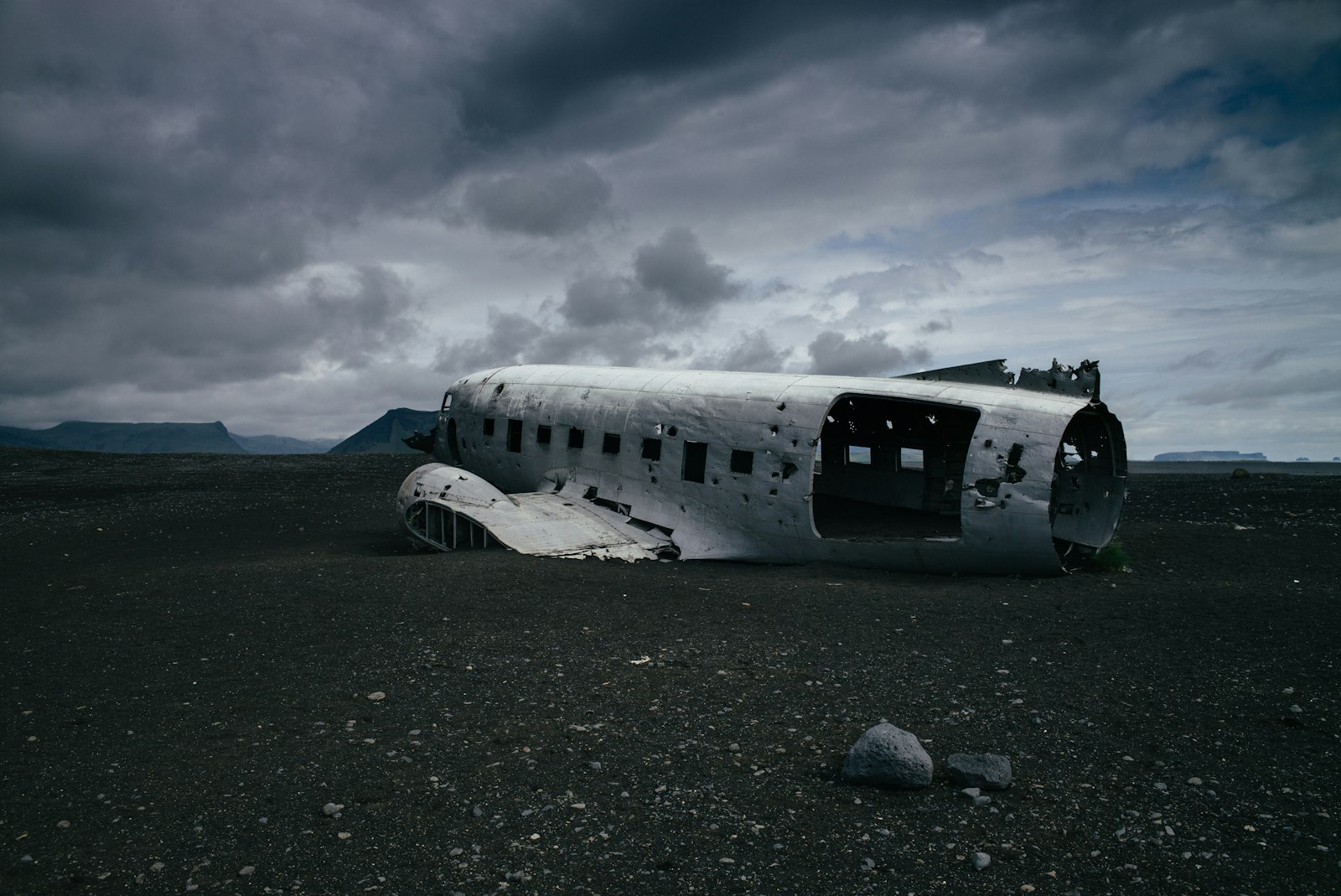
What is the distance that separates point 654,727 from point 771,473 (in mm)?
7297

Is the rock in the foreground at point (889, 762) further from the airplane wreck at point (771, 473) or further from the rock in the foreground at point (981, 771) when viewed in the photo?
the airplane wreck at point (771, 473)

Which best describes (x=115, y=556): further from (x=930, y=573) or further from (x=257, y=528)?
(x=930, y=573)

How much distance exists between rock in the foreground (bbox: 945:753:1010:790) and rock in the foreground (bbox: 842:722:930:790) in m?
0.22

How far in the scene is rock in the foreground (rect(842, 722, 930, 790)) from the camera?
5703mm

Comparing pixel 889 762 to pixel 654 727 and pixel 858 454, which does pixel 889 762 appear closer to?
pixel 654 727

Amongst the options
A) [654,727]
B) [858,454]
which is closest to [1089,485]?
[858,454]

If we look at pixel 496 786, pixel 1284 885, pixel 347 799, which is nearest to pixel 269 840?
pixel 347 799

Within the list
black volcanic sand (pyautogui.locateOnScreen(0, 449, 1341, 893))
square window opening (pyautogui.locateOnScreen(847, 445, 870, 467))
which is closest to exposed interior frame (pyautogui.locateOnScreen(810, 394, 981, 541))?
square window opening (pyautogui.locateOnScreen(847, 445, 870, 467))

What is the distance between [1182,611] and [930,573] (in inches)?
149

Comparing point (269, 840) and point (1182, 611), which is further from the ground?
point (1182, 611)

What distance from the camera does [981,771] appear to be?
5.71 m

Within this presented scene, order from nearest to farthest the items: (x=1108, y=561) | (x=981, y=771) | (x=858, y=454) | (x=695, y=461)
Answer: (x=981, y=771) → (x=1108, y=561) → (x=695, y=461) → (x=858, y=454)

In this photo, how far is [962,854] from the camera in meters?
4.94

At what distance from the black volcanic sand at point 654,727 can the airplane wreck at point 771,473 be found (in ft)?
2.59
